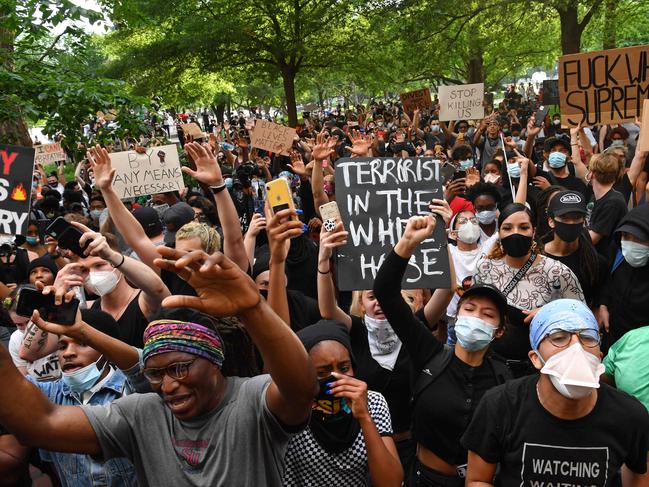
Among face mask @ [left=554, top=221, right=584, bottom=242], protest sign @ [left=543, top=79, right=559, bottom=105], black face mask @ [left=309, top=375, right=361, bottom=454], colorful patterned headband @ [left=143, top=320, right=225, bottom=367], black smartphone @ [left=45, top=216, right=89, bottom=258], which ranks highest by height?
protest sign @ [left=543, top=79, right=559, bottom=105]

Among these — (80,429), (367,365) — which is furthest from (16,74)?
(80,429)

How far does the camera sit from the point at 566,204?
14.7 feet

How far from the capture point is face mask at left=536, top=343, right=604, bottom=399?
2.33 m

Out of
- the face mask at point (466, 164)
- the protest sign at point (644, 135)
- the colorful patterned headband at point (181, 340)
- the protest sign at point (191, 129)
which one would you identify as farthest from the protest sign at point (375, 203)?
the protest sign at point (191, 129)

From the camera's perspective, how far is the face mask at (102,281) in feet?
12.9

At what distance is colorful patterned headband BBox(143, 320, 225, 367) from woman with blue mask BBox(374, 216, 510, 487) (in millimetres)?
1190

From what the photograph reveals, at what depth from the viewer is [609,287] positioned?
430 centimetres

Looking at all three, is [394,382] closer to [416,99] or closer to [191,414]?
[191,414]

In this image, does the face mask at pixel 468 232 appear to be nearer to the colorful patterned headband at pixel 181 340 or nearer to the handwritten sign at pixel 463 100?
the colorful patterned headband at pixel 181 340

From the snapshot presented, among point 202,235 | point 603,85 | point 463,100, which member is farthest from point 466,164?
point 202,235

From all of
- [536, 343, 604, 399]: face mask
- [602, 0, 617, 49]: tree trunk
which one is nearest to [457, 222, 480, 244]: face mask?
[536, 343, 604, 399]: face mask

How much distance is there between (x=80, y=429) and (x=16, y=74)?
571 centimetres

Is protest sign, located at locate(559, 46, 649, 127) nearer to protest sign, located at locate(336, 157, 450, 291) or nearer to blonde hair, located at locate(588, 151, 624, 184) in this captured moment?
blonde hair, located at locate(588, 151, 624, 184)

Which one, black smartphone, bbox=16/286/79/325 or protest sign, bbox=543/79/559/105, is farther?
protest sign, bbox=543/79/559/105
